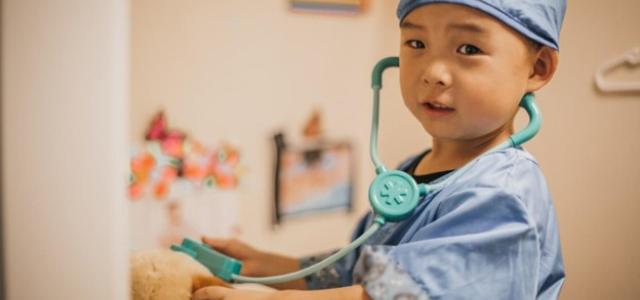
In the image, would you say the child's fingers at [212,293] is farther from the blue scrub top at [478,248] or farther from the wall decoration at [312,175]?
the wall decoration at [312,175]

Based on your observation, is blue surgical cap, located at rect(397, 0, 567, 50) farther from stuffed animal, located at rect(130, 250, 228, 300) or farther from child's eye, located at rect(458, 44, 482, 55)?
stuffed animal, located at rect(130, 250, 228, 300)

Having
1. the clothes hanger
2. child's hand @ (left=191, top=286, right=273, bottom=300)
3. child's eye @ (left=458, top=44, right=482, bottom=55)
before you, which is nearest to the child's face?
child's eye @ (left=458, top=44, right=482, bottom=55)

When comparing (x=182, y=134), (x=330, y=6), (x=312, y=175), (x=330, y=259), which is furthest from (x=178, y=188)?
(x=330, y=259)

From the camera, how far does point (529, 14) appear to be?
1.64 ft

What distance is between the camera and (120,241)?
41 cm

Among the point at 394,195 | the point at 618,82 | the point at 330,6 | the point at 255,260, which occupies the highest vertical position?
the point at 330,6

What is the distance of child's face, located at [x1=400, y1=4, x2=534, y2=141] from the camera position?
51 centimetres

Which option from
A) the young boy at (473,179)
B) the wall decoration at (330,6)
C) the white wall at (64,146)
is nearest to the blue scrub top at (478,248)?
the young boy at (473,179)

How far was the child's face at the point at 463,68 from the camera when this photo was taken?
0.51 meters

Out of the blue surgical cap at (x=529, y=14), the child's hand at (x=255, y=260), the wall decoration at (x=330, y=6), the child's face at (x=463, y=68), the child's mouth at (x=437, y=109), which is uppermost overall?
the wall decoration at (x=330, y=6)

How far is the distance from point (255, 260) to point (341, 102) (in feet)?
2.46

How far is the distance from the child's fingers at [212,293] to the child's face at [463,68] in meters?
0.29

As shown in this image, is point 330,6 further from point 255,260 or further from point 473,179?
point 473,179

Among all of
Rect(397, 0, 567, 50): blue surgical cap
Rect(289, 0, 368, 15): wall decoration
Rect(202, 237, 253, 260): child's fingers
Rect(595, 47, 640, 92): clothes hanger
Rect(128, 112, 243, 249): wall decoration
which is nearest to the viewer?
Rect(397, 0, 567, 50): blue surgical cap
